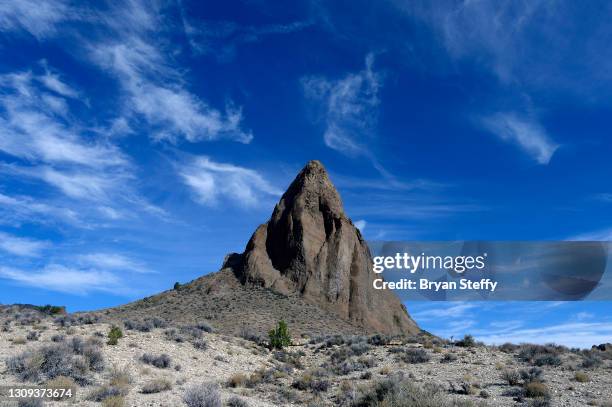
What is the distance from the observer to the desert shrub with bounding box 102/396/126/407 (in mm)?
15214

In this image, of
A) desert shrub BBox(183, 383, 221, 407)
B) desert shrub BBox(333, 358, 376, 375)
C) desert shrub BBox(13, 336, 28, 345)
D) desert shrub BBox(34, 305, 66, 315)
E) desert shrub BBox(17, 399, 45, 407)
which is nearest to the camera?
desert shrub BBox(17, 399, 45, 407)

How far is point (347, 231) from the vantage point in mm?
76875

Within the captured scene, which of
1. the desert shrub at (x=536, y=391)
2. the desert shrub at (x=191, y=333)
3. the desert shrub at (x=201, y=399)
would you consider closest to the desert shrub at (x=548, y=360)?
the desert shrub at (x=536, y=391)

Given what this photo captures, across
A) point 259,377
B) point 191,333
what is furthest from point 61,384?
point 191,333

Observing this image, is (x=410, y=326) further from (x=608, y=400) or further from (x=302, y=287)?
(x=608, y=400)

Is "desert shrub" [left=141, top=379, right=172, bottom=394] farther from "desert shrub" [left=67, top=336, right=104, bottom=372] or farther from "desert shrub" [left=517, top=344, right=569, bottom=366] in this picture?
"desert shrub" [left=517, top=344, right=569, bottom=366]

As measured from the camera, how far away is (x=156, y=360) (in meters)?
23.7

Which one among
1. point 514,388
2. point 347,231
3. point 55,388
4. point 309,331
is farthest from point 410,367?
point 347,231

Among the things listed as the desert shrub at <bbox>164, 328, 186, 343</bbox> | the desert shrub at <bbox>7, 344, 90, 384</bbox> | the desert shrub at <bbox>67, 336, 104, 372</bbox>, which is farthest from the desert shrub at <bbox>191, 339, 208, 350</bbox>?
the desert shrub at <bbox>7, 344, 90, 384</bbox>

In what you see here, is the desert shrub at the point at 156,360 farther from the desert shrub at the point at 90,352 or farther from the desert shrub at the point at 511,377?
the desert shrub at the point at 511,377

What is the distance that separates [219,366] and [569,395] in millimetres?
17414

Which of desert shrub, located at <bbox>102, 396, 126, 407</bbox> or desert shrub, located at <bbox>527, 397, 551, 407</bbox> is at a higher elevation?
desert shrub, located at <bbox>527, 397, 551, 407</bbox>

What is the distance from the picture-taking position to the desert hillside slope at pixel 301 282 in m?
59.5

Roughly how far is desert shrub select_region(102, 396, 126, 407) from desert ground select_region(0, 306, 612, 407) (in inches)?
1.2
